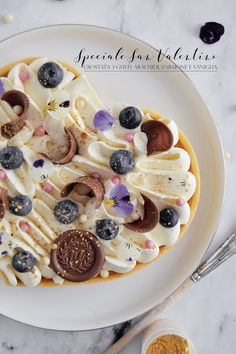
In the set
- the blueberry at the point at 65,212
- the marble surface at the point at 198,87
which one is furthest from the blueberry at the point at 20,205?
the marble surface at the point at 198,87

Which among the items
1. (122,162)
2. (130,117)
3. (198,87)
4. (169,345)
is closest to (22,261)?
(122,162)

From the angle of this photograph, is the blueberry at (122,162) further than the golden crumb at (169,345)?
No

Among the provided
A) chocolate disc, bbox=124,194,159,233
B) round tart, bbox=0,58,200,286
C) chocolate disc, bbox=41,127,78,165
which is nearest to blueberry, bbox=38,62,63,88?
round tart, bbox=0,58,200,286

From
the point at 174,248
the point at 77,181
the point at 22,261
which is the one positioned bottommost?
the point at 22,261

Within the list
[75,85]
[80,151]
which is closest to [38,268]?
[80,151]

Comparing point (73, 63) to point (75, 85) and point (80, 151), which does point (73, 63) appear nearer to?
point (75, 85)

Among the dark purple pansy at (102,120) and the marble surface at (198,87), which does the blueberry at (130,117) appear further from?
the marble surface at (198,87)

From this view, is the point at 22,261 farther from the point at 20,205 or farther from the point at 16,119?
the point at 16,119
